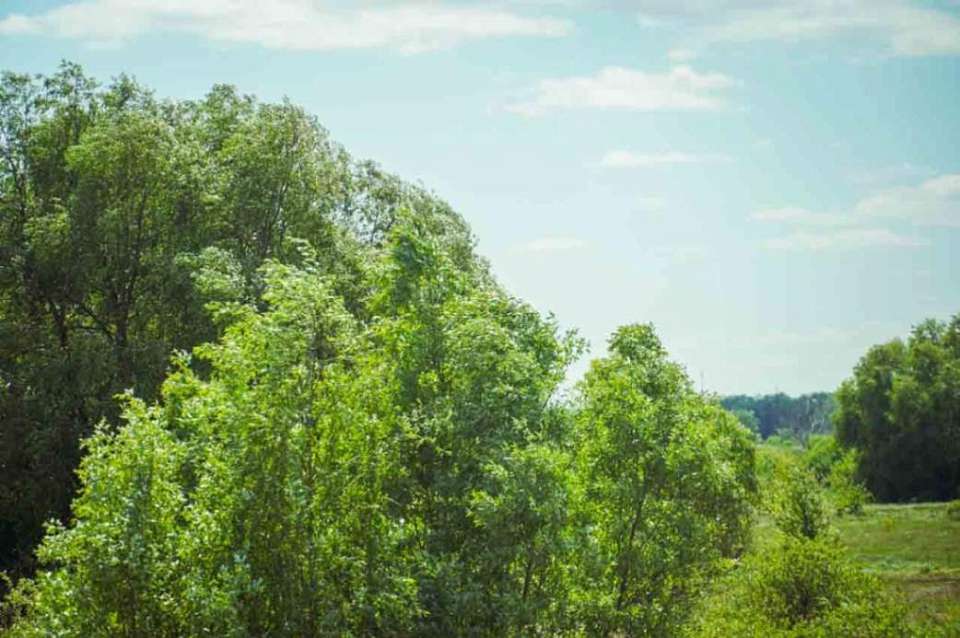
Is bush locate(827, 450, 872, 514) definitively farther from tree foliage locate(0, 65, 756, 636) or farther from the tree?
the tree

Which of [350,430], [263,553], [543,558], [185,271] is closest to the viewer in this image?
[263,553]

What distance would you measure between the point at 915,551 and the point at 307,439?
6275 centimetres

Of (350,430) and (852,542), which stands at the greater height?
(350,430)

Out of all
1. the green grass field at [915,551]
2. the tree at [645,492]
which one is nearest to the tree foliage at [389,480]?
the tree at [645,492]

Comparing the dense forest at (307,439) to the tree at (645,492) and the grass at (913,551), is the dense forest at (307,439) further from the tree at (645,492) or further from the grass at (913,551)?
the grass at (913,551)

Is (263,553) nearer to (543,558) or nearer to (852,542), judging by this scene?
(543,558)

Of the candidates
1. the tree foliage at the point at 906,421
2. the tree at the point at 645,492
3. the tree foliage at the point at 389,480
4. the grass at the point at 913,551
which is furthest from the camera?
the tree foliage at the point at 906,421

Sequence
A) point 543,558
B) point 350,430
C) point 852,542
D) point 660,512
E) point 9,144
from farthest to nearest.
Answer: point 852,542
point 9,144
point 660,512
point 543,558
point 350,430

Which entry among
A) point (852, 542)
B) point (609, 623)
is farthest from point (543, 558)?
point (852, 542)

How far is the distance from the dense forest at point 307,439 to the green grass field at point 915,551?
9.87 meters

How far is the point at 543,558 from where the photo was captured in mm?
24094

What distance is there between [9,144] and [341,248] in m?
16.1

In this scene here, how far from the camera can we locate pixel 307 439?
21609 mm

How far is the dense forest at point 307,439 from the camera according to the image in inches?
818
